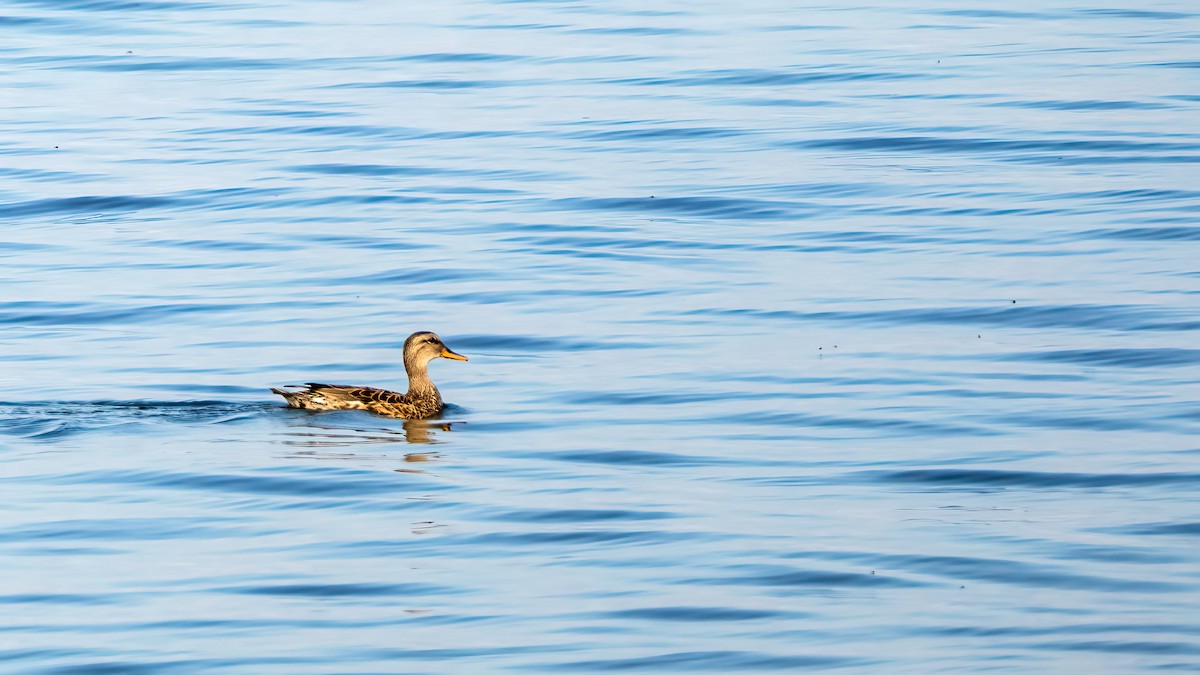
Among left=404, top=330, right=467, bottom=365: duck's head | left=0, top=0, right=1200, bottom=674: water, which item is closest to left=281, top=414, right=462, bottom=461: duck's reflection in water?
left=0, top=0, right=1200, bottom=674: water

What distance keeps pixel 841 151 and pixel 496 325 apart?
7.48m

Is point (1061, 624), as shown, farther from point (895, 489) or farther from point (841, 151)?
point (841, 151)

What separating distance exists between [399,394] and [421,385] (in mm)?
153

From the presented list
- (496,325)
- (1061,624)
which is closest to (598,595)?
(1061,624)

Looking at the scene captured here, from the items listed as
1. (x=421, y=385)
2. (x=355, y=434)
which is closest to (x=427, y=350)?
(x=421, y=385)

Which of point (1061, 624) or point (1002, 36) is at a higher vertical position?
point (1002, 36)

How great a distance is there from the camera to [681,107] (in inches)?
980

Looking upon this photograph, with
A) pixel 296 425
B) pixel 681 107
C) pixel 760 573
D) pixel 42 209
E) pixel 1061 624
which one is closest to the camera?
pixel 1061 624

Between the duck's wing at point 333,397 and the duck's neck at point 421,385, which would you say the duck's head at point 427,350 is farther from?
the duck's wing at point 333,397

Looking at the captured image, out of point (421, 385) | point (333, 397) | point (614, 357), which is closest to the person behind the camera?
point (333, 397)

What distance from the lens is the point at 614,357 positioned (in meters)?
14.8

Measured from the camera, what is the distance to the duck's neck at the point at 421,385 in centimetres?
1390

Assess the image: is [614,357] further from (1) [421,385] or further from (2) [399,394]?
(2) [399,394]

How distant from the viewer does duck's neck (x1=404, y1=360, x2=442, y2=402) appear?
45.6 feet
